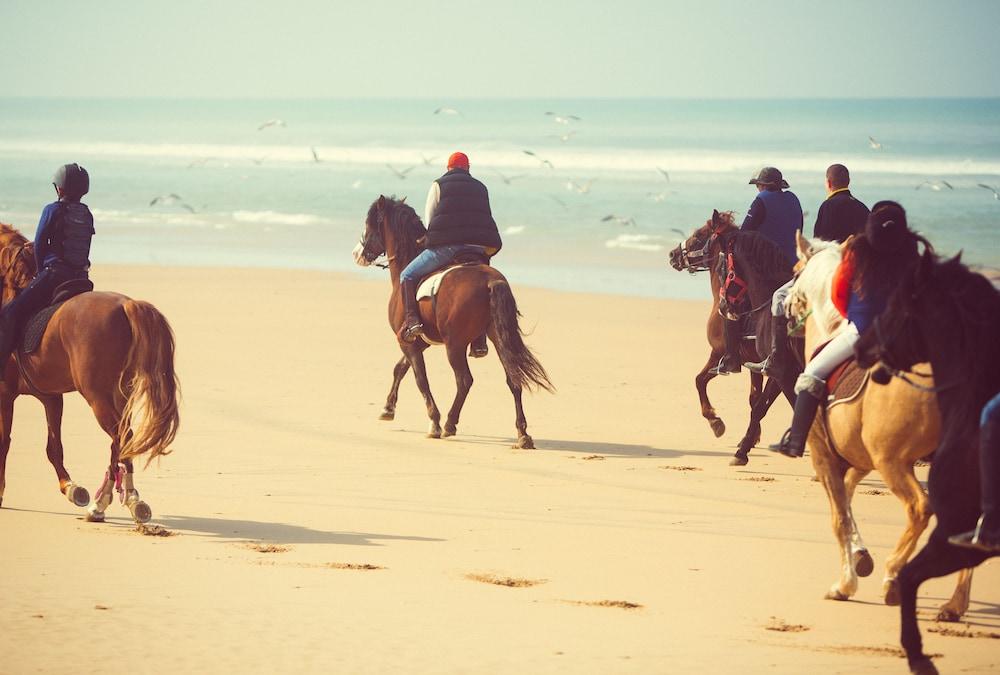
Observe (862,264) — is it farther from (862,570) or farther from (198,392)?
(198,392)

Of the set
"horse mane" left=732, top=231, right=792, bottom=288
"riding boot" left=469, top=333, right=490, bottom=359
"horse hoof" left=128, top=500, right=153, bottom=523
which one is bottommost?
"horse hoof" left=128, top=500, right=153, bottom=523

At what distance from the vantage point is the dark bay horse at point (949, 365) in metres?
5.75

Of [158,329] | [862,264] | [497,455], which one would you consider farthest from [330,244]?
[862,264]

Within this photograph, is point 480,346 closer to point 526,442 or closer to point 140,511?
point 526,442

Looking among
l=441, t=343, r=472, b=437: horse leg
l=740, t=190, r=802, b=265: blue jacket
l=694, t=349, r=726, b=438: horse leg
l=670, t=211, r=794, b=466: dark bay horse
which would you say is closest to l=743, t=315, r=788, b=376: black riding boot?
l=670, t=211, r=794, b=466: dark bay horse

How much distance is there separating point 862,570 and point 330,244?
28.9m

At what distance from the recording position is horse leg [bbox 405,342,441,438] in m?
13.0

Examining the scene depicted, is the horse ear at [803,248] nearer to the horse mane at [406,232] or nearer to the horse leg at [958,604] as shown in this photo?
the horse leg at [958,604]

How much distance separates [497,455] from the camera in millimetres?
12156

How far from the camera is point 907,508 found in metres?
7.18

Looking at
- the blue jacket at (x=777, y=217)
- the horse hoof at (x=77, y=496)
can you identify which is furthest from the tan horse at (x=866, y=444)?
the horse hoof at (x=77, y=496)

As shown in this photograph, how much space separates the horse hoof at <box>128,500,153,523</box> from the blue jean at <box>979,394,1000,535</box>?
5393mm

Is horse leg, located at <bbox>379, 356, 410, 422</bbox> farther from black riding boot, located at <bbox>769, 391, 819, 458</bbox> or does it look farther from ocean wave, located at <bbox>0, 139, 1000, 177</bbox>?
ocean wave, located at <bbox>0, 139, 1000, 177</bbox>

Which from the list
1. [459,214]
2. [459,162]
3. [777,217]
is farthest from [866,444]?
[459,162]
